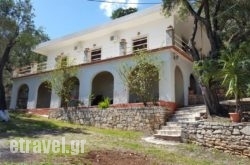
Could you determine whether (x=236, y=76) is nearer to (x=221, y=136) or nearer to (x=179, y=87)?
(x=221, y=136)

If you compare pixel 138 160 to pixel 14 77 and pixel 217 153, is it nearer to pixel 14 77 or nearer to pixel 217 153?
pixel 217 153

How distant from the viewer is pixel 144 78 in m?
16.9

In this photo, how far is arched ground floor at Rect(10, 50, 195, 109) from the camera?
17.6 m

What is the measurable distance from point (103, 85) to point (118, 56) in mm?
5053

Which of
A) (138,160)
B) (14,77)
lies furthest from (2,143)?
(14,77)

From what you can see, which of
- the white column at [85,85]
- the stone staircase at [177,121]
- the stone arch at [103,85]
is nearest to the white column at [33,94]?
the stone arch at [103,85]

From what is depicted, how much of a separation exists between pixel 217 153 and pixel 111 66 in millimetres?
10649

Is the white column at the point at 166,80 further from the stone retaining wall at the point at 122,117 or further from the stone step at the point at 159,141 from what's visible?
the stone step at the point at 159,141

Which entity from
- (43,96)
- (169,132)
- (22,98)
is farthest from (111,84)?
(169,132)

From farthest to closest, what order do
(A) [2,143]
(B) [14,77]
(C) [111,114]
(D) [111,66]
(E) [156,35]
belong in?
1. (B) [14,77]
2. (E) [156,35]
3. (D) [111,66]
4. (C) [111,114]
5. (A) [2,143]

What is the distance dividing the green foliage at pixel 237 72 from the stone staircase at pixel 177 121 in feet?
8.57

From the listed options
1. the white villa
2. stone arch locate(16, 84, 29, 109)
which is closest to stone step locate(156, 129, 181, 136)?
the white villa

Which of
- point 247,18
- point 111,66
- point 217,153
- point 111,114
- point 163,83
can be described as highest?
point 247,18

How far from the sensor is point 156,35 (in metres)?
21.6
